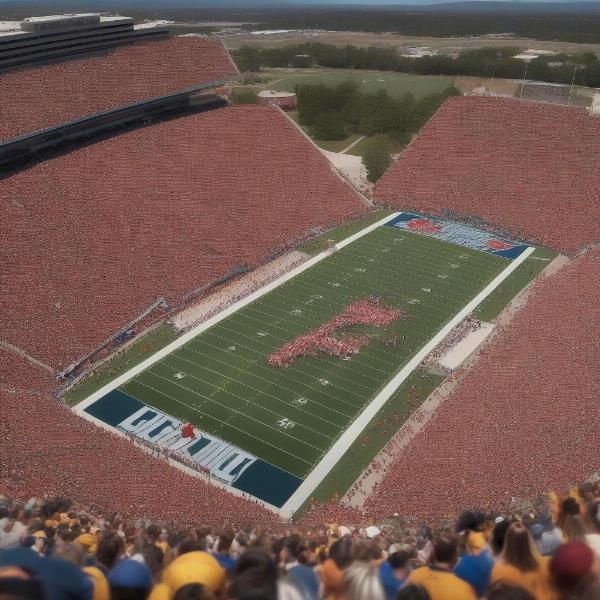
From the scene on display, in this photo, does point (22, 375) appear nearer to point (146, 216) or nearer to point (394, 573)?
point (146, 216)

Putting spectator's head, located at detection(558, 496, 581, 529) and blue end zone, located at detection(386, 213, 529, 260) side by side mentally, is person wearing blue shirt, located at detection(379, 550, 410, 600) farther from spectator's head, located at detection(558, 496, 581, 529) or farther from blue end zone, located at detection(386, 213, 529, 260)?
blue end zone, located at detection(386, 213, 529, 260)

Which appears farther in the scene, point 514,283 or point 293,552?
point 514,283

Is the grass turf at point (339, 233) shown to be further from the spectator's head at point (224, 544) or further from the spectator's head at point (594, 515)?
the spectator's head at point (594, 515)

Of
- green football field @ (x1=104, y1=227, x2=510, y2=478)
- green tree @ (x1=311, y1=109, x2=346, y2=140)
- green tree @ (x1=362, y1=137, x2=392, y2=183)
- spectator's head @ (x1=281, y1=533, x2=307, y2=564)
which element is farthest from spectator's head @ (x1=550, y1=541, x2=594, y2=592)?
green tree @ (x1=311, y1=109, x2=346, y2=140)

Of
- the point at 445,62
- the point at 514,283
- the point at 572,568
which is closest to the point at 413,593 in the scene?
the point at 572,568

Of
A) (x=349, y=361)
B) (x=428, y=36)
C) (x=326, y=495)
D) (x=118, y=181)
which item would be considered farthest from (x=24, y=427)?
(x=428, y=36)

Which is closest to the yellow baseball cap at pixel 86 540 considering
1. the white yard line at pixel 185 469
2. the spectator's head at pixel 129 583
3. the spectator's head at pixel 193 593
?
the spectator's head at pixel 129 583

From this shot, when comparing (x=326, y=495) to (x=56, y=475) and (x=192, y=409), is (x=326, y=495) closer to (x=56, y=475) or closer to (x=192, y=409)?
(x=192, y=409)
